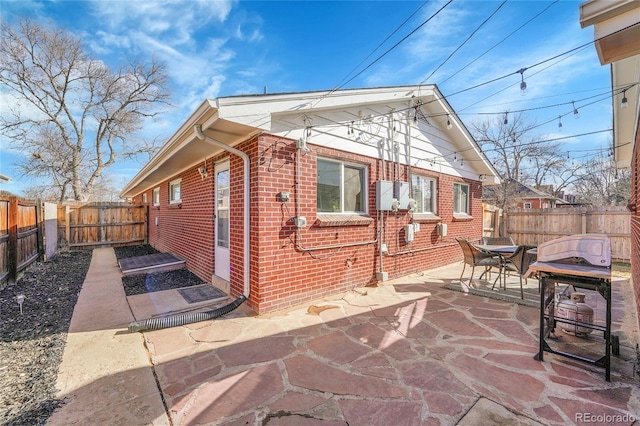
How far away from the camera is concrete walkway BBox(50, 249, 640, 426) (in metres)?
2.13

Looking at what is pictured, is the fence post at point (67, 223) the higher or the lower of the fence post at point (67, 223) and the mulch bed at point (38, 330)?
the higher

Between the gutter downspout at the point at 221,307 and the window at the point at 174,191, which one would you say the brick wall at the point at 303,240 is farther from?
the window at the point at 174,191

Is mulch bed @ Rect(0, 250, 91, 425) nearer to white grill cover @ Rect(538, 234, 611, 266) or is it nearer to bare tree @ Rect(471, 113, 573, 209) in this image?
white grill cover @ Rect(538, 234, 611, 266)

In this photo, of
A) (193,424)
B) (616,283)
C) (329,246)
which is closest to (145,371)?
(193,424)

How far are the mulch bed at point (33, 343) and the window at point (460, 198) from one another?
348 inches

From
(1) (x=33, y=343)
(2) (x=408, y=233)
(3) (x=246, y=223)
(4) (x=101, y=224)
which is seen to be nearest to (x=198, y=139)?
(3) (x=246, y=223)

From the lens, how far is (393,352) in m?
3.06

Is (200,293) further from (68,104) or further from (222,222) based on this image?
(68,104)

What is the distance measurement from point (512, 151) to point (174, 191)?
19.2 meters

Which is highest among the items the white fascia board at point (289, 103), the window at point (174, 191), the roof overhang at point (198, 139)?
the white fascia board at point (289, 103)

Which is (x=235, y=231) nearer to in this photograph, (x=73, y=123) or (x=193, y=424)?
(x=193, y=424)

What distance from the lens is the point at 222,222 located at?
5.50 m

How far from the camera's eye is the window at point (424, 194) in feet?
22.8

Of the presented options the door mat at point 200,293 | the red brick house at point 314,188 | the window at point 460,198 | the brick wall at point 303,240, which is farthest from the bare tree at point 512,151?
the door mat at point 200,293
